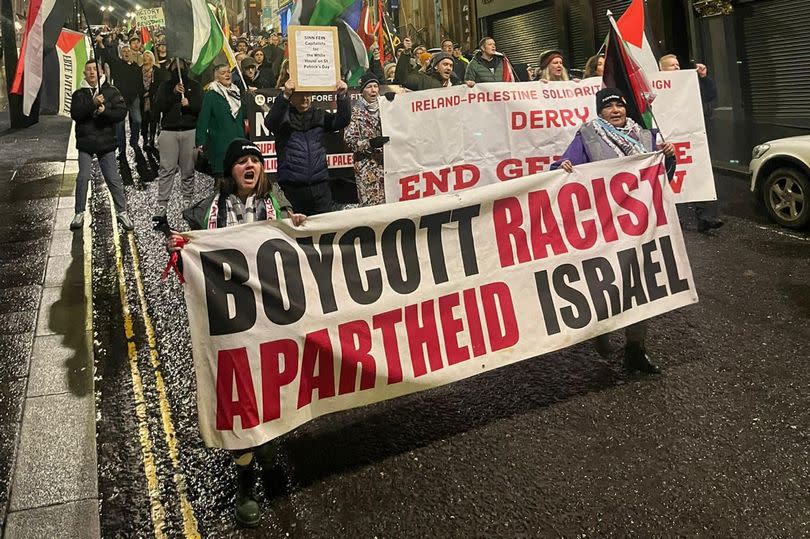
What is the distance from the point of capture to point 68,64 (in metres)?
9.50

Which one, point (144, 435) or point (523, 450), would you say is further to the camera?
point (144, 435)

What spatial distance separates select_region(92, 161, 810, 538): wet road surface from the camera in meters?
3.22

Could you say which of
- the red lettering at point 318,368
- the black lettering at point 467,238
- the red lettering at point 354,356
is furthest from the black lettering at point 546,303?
the red lettering at point 318,368

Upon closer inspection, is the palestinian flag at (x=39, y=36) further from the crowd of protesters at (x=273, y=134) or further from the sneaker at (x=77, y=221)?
the sneaker at (x=77, y=221)

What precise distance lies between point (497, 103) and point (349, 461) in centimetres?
514

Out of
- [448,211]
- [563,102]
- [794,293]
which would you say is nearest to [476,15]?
[563,102]

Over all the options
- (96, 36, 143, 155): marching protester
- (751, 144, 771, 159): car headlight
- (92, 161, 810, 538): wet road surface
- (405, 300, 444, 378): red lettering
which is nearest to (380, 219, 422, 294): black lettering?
(405, 300, 444, 378): red lettering

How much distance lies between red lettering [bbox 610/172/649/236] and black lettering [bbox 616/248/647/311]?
0.15m

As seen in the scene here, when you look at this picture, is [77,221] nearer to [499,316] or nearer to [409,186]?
[409,186]

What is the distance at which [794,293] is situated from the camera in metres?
6.00

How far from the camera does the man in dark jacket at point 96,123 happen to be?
816 centimetres

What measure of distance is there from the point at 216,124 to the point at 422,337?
194 inches

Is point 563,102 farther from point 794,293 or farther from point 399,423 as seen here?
point 399,423

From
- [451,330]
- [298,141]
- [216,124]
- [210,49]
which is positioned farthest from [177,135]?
[451,330]
